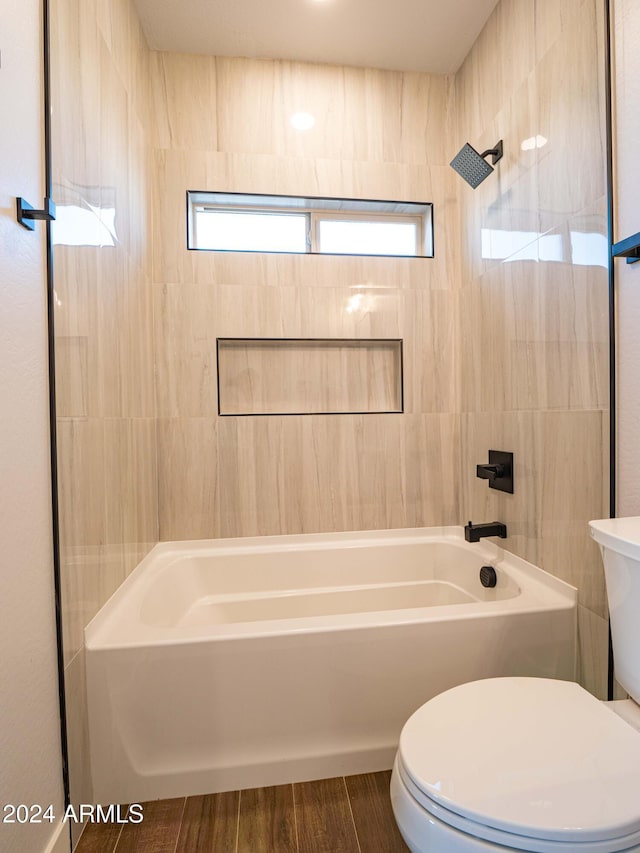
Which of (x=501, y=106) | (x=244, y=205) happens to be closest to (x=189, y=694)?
(x=244, y=205)

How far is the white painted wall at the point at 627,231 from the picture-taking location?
1.22 m

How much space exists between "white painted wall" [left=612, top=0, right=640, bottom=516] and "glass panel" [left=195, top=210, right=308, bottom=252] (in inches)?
53.4

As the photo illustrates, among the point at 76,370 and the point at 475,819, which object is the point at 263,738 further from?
the point at 76,370

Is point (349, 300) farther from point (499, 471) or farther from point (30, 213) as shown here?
point (30, 213)

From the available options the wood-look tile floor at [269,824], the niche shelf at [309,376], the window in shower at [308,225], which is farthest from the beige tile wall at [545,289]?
the wood-look tile floor at [269,824]

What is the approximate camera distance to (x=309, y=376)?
225 cm

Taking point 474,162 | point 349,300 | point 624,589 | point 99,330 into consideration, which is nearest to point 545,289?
point 474,162

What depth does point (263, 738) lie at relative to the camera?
4.33 ft

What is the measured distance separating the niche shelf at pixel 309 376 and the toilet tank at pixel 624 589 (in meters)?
1.31

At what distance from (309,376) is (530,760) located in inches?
67.8

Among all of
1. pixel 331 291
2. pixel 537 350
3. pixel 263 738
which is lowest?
pixel 263 738

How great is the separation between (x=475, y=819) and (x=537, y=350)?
1386 millimetres

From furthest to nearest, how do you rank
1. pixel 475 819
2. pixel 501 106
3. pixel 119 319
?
1. pixel 501 106
2. pixel 119 319
3. pixel 475 819

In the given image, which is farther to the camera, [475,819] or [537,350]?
[537,350]
